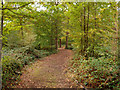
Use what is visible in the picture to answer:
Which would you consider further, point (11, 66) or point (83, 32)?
point (83, 32)

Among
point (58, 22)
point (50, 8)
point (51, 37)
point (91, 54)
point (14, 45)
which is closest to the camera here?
point (50, 8)

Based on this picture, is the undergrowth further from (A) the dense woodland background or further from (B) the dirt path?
(B) the dirt path

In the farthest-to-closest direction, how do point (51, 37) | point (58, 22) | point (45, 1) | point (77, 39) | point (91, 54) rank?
point (51, 37), point (58, 22), point (77, 39), point (91, 54), point (45, 1)

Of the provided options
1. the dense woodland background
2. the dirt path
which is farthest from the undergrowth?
the dirt path

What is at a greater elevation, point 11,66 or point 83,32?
point 83,32

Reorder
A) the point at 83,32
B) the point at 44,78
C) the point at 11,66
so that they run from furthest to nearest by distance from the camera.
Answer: the point at 83,32
the point at 11,66
the point at 44,78

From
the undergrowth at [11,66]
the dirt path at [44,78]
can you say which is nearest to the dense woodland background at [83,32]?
the undergrowth at [11,66]

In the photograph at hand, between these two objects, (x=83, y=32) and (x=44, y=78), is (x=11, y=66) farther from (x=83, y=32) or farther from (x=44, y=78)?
(x=83, y=32)

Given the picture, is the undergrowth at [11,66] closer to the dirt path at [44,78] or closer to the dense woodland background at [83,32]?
the dense woodland background at [83,32]

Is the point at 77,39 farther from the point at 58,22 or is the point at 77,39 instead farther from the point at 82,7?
the point at 58,22

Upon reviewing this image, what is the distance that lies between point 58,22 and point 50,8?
5.33 meters

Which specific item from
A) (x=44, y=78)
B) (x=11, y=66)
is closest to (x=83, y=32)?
(x=44, y=78)

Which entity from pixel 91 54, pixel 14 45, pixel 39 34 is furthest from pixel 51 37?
pixel 91 54

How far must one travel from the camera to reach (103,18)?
10.3ft
